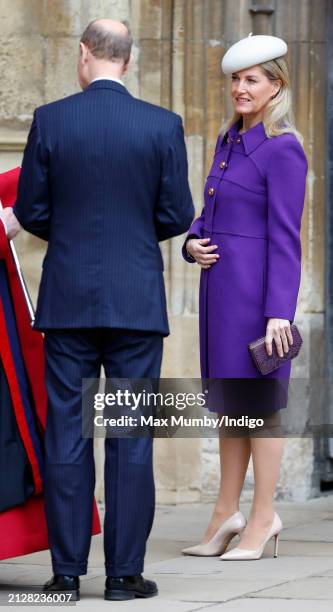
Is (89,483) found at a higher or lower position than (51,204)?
lower

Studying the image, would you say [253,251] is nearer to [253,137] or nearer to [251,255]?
[251,255]

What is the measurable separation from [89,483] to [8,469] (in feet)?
0.96

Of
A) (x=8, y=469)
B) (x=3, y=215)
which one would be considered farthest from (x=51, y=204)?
(x=8, y=469)

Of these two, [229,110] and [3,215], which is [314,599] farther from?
[229,110]

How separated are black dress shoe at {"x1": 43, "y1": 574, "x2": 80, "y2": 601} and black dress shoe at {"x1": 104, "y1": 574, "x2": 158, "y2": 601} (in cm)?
8

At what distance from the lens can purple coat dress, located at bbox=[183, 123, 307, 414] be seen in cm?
534

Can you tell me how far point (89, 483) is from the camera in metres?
4.64

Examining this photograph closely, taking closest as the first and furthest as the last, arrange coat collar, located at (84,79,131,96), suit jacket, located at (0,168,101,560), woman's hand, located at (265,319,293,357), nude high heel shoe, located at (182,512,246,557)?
coat collar, located at (84,79,131,96) < suit jacket, located at (0,168,101,560) < woman's hand, located at (265,319,293,357) < nude high heel shoe, located at (182,512,246,557)

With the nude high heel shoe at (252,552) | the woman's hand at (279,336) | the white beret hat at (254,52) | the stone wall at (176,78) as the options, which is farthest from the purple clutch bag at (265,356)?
the stone wall at (176,78)

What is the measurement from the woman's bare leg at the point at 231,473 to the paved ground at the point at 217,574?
19 cm

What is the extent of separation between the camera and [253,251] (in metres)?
5.43

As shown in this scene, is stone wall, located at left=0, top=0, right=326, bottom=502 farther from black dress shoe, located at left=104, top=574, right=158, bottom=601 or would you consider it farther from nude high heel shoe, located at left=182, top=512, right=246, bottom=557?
black dress shoe, located at left=104, top=574, right=158, bottom=601

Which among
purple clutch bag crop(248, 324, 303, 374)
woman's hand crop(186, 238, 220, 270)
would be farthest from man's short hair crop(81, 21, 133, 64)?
purple clutch bag crop(248, 324, 303, 374)

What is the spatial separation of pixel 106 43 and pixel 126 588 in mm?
1523
